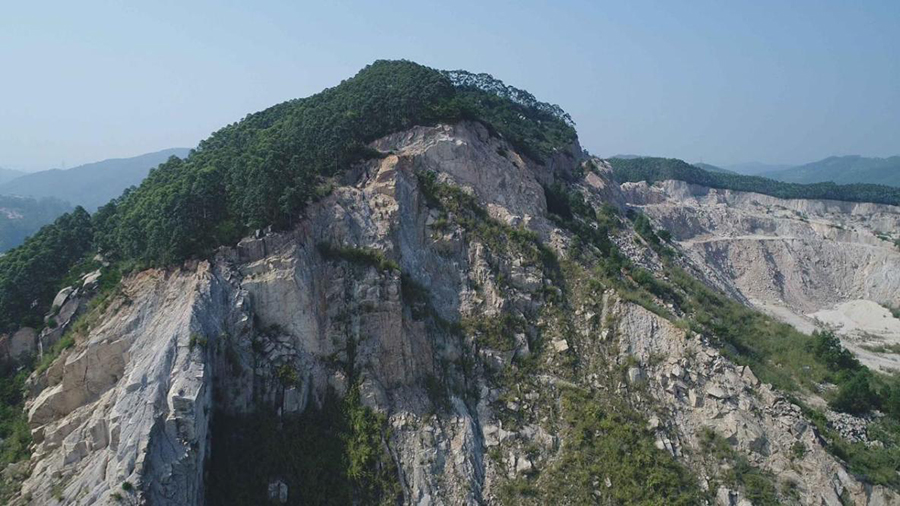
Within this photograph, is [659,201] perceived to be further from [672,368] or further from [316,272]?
[316,272]

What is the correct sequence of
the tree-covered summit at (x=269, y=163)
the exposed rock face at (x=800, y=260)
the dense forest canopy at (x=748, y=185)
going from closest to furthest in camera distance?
the tree-covered summit at (x=269, y=163)
the exposed rock face at (x=800, y=260)
the dense forest canopy at (x=748, y=185)

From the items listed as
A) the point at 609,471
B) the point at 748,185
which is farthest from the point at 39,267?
the point at 748,185

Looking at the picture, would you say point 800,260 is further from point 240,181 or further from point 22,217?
point 22,217

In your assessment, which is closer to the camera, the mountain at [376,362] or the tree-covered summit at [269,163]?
the mountain at [376,362]

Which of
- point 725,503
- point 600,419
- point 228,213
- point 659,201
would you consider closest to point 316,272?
point 228,213

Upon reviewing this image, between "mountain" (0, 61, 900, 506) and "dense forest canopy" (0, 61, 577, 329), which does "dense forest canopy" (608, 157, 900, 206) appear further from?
"mountain" (0, 61, 900, 506)

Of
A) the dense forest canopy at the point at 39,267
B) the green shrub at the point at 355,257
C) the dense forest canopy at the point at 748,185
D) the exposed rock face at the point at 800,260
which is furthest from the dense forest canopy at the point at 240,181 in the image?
the dense forest canopy at the point at 748,185

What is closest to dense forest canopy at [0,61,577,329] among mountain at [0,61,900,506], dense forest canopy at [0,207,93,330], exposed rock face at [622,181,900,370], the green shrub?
dense forest canopy at [0,207,93,330]

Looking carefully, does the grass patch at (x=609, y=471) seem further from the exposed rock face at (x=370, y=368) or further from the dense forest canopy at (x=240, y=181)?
the dense forest canopy at (x=240, y=181)
